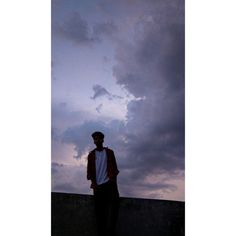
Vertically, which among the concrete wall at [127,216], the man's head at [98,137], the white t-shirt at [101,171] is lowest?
the concrete wall at [127,216]

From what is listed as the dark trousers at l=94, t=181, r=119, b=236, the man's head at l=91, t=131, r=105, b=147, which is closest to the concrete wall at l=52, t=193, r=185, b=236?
the dark trousers at l=94, t=181, r=119, b=236

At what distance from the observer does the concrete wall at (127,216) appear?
5246mm

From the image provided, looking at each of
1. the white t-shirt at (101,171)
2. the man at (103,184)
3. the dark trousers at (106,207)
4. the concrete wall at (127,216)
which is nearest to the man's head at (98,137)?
the man at (103,184)

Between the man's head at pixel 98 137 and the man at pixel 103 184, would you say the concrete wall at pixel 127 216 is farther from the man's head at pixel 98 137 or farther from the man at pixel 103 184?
the man's head at pixel 98 137

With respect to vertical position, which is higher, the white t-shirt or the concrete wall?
the white t-shirt

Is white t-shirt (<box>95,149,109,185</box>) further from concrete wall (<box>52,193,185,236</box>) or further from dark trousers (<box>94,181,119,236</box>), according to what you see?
concrete wall (<box>52,193,185,236</box>)

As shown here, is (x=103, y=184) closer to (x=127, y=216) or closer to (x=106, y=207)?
(x=106, y=207)

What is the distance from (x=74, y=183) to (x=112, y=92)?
962mm

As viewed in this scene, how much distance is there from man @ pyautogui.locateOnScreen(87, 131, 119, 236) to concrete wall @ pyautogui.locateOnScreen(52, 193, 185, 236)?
0.08 m

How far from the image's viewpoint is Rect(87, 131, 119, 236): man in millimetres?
5289

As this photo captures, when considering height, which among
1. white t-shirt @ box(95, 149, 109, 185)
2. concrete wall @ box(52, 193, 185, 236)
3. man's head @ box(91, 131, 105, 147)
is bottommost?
concrete wall @ box(52, 193, 185, 236)

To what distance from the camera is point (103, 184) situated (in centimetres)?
529
